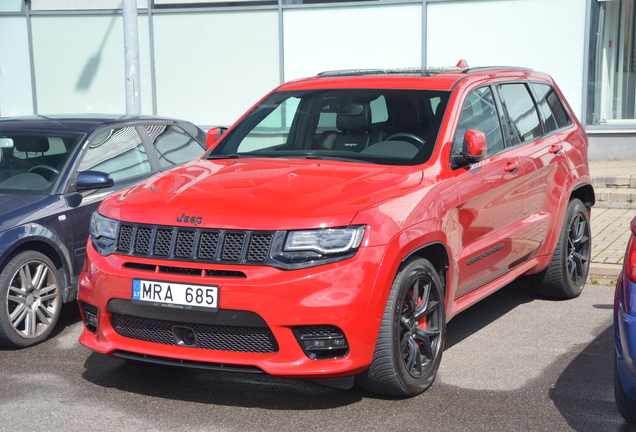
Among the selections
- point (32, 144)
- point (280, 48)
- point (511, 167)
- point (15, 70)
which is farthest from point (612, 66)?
point (15, 70)

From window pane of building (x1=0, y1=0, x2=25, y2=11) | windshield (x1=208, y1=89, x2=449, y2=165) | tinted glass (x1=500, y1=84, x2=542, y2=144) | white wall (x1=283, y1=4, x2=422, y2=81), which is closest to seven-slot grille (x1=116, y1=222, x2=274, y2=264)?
windshield (x1=208, y1=89, x2=449, y2=165)

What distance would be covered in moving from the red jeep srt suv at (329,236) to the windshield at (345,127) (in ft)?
0.04

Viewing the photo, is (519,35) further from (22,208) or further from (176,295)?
(176,295)

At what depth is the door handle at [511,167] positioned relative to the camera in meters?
5.31

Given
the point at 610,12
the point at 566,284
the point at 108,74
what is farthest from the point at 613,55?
the point at 108,74

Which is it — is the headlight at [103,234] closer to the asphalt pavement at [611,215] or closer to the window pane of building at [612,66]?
the asphalt pavement at [611,215]

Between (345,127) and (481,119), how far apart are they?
0.91 metres

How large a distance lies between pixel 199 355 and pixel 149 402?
1.82 ft

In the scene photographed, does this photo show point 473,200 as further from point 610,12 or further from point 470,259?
point 610,12

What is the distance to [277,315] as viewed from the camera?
3832mm

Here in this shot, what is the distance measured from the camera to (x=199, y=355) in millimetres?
3990

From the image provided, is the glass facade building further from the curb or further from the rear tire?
the rear tire

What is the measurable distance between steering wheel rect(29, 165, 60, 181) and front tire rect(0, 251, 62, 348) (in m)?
0.71

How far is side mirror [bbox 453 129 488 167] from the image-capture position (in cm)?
470
